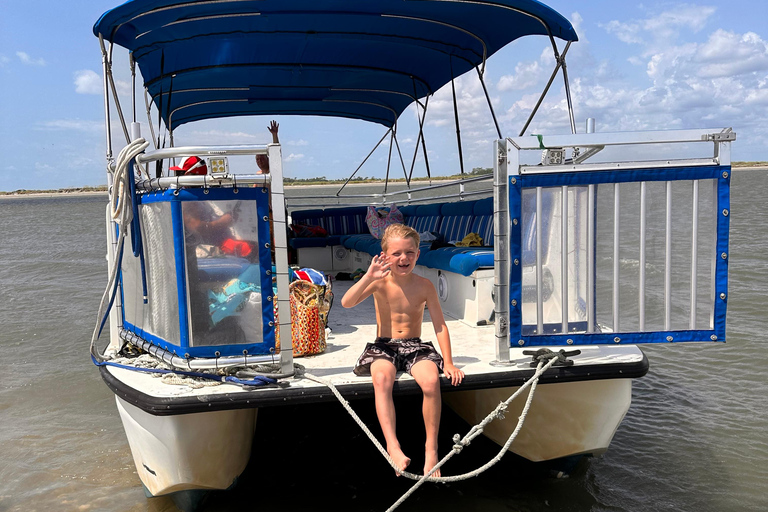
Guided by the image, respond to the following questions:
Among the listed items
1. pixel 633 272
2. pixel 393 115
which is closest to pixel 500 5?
pixel 393 115

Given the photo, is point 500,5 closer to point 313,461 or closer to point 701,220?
point 701,220

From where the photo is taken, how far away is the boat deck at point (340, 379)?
320 cm

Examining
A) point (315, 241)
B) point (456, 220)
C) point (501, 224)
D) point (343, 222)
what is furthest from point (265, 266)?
point (343, 222)

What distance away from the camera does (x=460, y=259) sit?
4.85m

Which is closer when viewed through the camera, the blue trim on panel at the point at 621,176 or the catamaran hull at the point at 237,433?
the blue trim on panel at the point at 621,176

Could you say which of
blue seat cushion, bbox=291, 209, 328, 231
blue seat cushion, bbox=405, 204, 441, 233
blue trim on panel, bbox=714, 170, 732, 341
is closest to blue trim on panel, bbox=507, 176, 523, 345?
blue trim on panel, bbox=714, 170, 732, 341

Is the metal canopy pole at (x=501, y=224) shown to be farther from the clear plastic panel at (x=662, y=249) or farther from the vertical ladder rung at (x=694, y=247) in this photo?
the vertical ladder rung at (x=694, y=247)

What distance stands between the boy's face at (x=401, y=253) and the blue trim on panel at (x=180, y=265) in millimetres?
1007

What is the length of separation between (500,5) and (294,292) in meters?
2.33

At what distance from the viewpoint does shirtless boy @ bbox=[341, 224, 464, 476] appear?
10.6 feet

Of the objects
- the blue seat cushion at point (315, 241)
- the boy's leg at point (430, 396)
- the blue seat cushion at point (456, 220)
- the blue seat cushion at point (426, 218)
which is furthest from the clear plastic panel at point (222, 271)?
the blue seat cushion at point (315, 241)

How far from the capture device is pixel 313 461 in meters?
4.69

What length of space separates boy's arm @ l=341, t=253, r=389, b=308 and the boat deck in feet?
1.37

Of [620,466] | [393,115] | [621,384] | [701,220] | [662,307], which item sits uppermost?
[393,115]
